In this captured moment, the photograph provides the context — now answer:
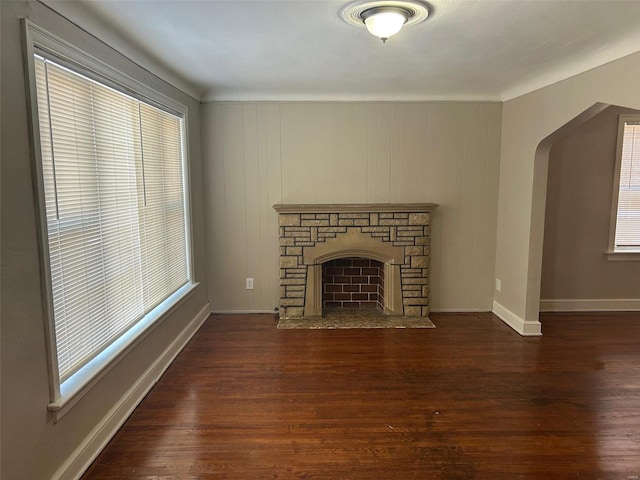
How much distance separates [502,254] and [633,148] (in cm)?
173

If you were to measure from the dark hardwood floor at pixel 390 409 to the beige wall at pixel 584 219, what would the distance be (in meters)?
0.68

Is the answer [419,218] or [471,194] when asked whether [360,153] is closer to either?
[419,218]

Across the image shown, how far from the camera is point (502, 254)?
429 centimetres

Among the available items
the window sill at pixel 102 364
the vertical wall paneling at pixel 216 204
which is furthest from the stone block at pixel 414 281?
the window sill at pixel 102 364

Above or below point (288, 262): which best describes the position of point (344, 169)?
above

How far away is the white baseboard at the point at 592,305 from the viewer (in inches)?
178

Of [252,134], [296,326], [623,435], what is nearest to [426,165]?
[252,134]

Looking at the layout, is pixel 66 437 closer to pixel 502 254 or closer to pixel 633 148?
pixel 502 254

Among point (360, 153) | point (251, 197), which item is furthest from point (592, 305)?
point (251, 197)

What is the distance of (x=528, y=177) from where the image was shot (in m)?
3.76

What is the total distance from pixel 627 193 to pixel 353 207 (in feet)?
9.38

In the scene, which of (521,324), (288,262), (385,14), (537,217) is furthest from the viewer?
(288,262)

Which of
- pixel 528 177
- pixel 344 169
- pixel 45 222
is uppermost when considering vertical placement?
pixel 344 169

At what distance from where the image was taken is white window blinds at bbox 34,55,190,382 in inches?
75.2
